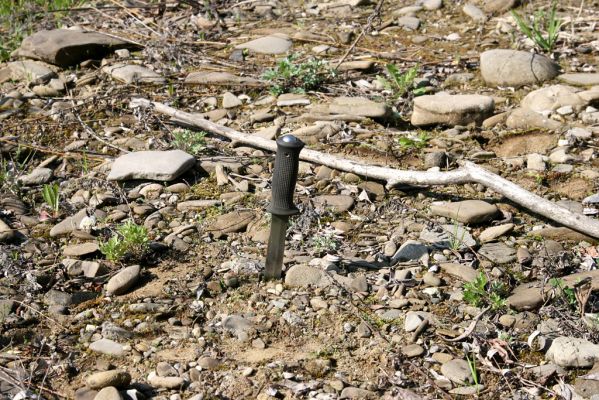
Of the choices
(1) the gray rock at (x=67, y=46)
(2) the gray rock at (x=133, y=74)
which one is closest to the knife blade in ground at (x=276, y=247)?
(2) the gray rock at (x=133, y=74)

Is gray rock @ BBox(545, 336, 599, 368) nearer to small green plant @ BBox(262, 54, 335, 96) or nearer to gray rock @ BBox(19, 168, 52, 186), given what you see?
small green plant @ BBox(262, 54, 335, 96)

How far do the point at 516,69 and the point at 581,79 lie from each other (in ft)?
1.55

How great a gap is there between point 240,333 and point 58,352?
804 millimetres

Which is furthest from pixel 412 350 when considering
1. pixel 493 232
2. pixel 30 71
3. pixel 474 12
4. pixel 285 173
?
pixel 474 12

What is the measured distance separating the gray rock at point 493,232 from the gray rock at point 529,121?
130 centimetres

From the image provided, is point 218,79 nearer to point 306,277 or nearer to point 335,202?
point 335,202

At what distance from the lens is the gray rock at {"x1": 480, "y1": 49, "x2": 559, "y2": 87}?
21.1ft

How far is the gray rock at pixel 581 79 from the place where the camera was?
20.8 feet

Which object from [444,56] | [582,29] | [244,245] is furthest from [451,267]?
[582,29]

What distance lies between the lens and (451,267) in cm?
439

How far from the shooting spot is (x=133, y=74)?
6715 millimetres

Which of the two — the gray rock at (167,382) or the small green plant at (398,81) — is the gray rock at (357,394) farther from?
the small green plant at (398,81)

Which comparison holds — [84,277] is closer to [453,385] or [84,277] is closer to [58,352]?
[58,352]

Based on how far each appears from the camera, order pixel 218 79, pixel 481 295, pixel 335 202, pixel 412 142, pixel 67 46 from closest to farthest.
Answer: pixel 481 295
pixel 335 202
pixel 412 142
pixel 218 79
pixel 67 46
